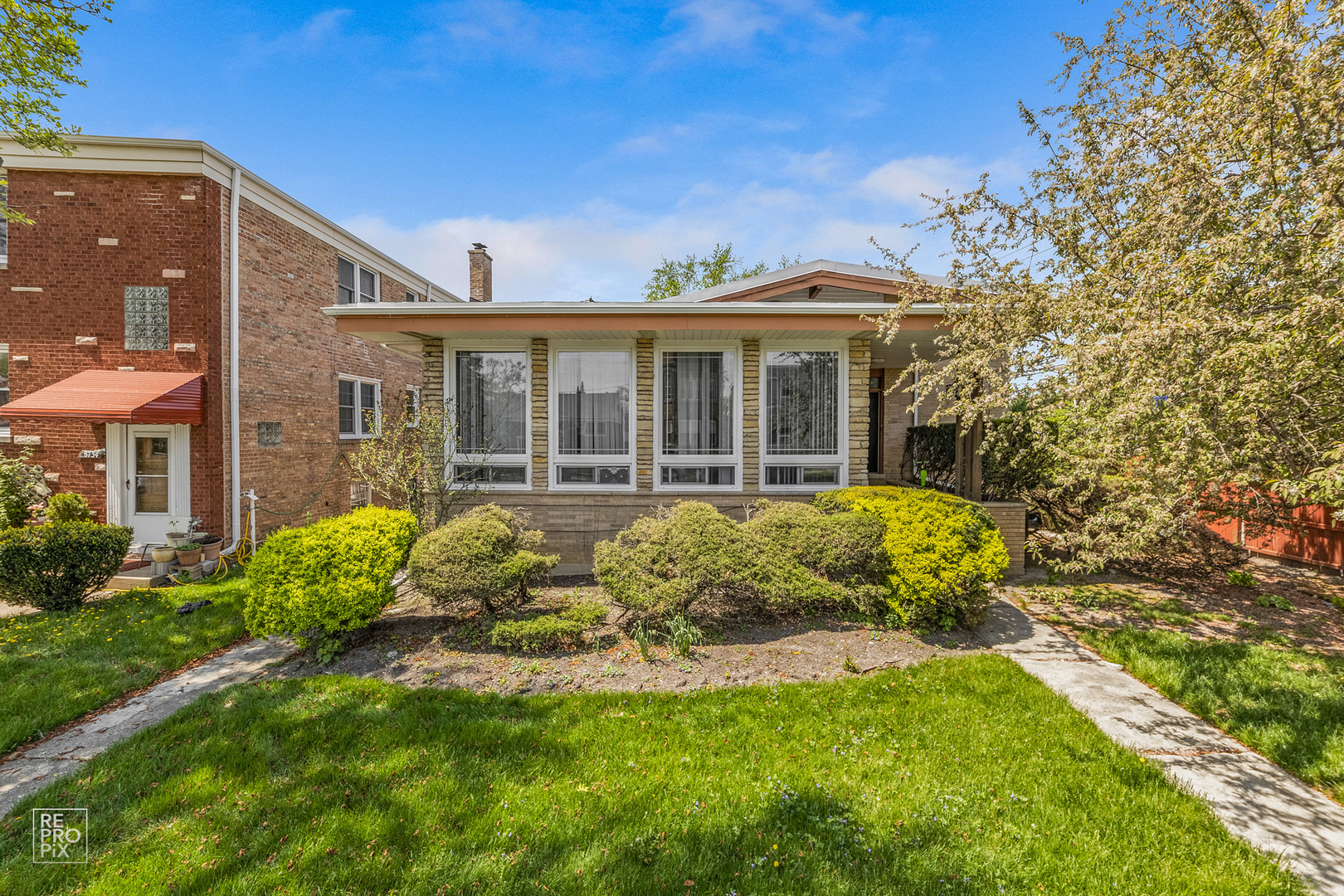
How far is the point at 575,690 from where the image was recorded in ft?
14.7

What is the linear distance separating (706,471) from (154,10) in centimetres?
1167

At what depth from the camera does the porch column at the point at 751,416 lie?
789 cm

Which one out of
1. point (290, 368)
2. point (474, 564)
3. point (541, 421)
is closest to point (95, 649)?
point (474, 564)

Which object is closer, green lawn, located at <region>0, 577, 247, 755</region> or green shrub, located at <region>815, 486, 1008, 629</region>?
green lawn, located at <region>0, 577, 247, 755</region>

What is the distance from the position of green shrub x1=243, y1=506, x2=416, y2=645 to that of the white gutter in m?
5.37

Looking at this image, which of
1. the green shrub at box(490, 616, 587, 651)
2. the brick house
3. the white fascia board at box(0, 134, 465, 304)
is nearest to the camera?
the green shrub at box(490, 616, 587, 651)

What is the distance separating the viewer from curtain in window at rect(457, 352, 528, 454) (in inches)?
316

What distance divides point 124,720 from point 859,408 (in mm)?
8837

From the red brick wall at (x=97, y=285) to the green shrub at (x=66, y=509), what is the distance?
350mm

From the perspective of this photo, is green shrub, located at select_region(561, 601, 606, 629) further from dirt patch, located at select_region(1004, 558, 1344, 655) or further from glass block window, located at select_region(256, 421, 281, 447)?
glass block window, located at select_region(256, 421, 281, 447)

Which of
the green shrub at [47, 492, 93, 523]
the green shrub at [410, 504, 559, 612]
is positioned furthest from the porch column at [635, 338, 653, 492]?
the green shrub at [47, 492, 93, 523]

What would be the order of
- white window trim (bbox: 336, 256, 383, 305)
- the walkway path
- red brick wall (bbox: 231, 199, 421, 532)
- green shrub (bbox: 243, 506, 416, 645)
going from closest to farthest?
the walkway path
green shrub (bbox: 243, 506, 416, 645)
red brick wall (bbox: 231, 199, 421, 532)
white window trim (bbox: 336, 256, 383, 305)

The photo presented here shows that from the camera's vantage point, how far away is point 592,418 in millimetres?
7988

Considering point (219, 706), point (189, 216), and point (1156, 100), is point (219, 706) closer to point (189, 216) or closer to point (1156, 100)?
point (189, 216)
